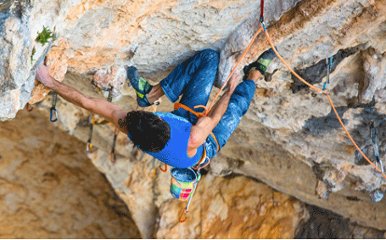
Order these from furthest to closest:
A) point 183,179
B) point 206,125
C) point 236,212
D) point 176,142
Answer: point 236,212
point 183,179
point 206,125
point 176,142

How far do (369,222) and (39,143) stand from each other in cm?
315

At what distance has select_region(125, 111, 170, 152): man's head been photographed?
2.42 metres

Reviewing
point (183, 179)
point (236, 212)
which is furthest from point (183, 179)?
point (236, 212)

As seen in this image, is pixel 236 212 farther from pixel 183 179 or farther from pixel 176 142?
pixel 176 142

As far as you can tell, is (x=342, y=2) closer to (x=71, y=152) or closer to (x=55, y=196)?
(x=71, y=152)

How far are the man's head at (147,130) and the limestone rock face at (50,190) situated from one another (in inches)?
98.9

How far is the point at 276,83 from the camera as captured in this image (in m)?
3.45

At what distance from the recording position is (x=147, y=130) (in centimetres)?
242

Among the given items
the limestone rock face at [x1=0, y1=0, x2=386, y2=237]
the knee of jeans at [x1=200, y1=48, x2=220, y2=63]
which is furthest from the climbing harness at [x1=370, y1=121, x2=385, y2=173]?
the knee of jeans at [x1=200, y1=48, x2=220, y2=63]

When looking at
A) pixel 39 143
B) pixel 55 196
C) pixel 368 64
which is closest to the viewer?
pixel 368 64

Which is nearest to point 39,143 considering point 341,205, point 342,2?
point 341,205

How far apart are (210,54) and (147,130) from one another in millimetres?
757

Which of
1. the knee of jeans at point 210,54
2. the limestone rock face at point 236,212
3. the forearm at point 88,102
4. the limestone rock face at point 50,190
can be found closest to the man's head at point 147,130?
the forearm at point 88,102

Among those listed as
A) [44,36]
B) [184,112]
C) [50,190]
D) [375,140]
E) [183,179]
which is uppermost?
[44,36]
